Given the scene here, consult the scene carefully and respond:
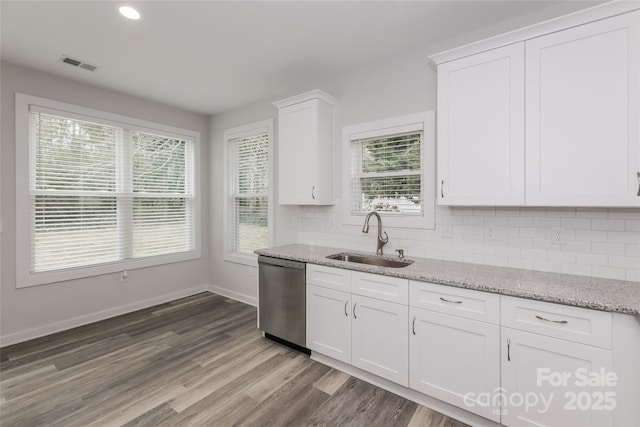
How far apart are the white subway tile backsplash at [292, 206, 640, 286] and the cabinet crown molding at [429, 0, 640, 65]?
115 centimetres

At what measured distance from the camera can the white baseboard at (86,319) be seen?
3.02 meters

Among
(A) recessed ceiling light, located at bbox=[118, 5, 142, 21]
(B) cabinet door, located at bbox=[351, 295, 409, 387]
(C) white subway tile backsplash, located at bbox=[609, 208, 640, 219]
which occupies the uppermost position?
(A) recessed ceiling light, located at bbox=[118, 5, 142, 21]

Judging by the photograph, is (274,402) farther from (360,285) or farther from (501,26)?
(501,26)

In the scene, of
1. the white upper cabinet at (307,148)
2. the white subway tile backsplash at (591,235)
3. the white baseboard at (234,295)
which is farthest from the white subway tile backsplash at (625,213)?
the white baseboard at (234,295)

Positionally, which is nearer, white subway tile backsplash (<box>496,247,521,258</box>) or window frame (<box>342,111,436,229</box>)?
white subway tile backsplash (<box>496,247,521,258</box>)

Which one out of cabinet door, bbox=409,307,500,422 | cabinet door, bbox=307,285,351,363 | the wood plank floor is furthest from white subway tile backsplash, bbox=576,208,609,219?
cabinet door, bbox=307,285,351,363

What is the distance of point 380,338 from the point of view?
7.47 ft

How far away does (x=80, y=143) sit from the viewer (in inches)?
136

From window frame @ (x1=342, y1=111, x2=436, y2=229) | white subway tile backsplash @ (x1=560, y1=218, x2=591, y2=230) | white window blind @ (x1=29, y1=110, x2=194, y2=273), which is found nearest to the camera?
white subway tile backsplash @ (x1=560, y1=218, x2=591, y2=230)

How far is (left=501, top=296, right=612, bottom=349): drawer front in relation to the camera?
4.96ft

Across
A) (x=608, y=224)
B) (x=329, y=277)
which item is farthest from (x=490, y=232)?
(x=329, y=277)

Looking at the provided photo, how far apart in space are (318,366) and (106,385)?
1668mm

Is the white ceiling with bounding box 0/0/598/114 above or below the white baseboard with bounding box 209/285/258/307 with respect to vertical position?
above

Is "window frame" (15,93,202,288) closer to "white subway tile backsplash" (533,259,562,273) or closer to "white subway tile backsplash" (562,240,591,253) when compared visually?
"white subway tile backsplash" (533,259,562,273)
